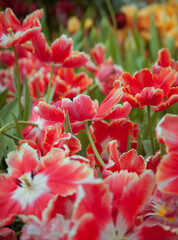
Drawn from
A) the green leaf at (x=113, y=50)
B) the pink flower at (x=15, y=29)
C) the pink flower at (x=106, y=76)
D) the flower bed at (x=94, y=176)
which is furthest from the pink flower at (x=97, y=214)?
the green leaf at (x=113, y=50)

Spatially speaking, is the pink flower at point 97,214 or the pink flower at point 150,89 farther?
the pink flower at point 150,89

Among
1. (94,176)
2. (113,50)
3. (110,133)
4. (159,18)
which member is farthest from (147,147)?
(159,18)

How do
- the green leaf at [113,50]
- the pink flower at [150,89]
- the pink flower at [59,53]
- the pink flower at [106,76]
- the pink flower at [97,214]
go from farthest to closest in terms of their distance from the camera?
the green leaf at [113,50]
the pink flower at [106,76]
the pink flower at [59,53]
the pink flower at [150,89]
the pink flower at [97,214]

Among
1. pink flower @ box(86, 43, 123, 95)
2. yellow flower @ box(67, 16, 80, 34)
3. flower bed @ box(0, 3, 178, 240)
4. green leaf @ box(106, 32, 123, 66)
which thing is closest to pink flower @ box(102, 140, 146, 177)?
flower bed @ box(0, 3, 178, 240)

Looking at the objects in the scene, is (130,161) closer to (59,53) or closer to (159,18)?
(59,53)

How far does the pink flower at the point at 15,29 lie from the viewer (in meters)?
0.50

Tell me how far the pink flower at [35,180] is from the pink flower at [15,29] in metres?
0.20

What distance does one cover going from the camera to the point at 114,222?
1.04 ft

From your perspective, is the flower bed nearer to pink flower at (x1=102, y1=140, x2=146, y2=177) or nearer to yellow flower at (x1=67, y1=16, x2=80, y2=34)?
pink flower at (x1=102, y1=140, x2=146, y2=177)

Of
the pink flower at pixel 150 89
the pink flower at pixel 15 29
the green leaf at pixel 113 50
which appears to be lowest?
the green leaf at pixel 113 50

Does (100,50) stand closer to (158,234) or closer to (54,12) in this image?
(158,234)

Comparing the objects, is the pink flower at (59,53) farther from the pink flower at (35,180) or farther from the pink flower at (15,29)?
the pink flower at (35,180)

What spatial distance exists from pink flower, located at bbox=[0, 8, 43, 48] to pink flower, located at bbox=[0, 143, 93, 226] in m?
0.20

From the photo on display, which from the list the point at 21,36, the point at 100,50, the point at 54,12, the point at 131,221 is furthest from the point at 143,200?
→ the point at 54,12
